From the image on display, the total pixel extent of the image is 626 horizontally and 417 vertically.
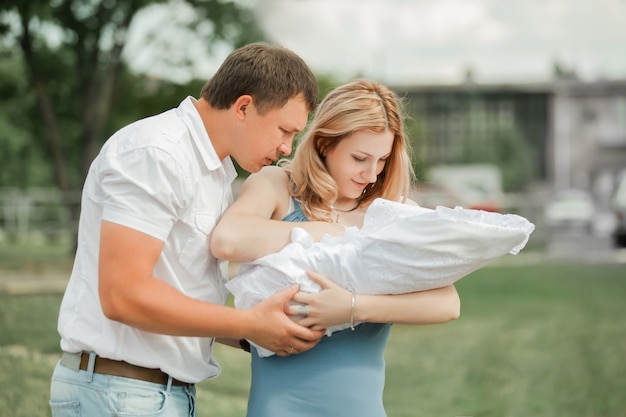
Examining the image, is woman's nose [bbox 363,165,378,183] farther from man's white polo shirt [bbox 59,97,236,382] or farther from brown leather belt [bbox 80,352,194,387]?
brown leather belt [bbox 80,352,194,387]

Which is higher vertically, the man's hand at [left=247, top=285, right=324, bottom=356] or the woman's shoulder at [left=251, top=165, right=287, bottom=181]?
the woman's shoulder at [left=251, top=165, right=287, bottom=181]

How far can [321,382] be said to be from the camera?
98.5 inches

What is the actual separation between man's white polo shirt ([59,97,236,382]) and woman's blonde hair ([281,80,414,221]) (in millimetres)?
345

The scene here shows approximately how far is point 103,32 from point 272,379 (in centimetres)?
1751

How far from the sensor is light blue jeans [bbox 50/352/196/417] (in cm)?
229

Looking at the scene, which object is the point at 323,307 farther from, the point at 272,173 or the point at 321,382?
the point at 272,173

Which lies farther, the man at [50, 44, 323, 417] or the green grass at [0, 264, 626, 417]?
the green grass at [0, 264, 626, 417]

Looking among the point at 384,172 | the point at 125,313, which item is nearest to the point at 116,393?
the point at 125,313

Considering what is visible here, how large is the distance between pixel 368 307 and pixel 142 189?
2.14 feet

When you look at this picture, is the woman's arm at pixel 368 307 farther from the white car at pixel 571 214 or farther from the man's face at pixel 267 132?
the white car at pixel 571 214

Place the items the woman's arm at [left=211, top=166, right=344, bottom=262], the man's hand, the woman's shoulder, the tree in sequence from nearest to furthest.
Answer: the man's hand → the woman's arm at [left=211, top=166, right=344, bottom=262] → the woman's shoulder → the tree

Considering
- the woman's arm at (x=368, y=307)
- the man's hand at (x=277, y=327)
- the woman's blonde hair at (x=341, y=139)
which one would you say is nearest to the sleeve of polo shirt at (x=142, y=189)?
the man's hand at (x=277, y=327)

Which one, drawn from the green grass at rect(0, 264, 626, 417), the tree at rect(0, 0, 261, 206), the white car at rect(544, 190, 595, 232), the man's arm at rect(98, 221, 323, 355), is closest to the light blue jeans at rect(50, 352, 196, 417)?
the man's arm at rect(98, 221, 323, 355)

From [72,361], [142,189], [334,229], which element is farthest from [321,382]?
[142,189]
